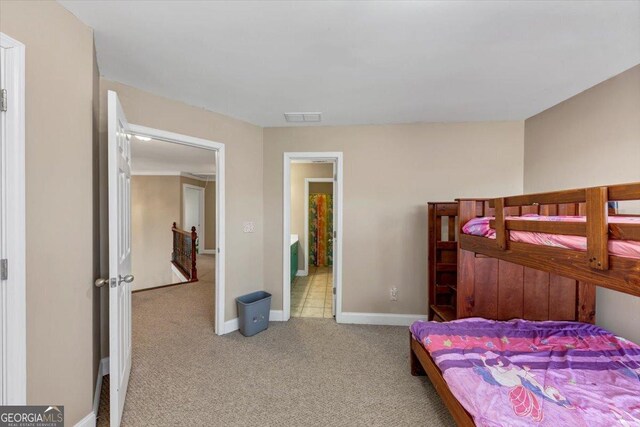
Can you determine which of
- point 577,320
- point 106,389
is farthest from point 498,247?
point 106,389

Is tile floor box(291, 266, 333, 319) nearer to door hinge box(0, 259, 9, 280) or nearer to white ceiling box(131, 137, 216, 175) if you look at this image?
white ceiling box(131, 137, 216, 175)

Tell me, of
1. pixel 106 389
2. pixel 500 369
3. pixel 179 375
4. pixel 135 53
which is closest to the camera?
pixel 500 369

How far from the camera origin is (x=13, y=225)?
1.13 metres

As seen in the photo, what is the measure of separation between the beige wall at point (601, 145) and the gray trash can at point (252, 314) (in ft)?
9.57

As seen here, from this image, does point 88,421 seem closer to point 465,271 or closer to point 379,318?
point 379,318

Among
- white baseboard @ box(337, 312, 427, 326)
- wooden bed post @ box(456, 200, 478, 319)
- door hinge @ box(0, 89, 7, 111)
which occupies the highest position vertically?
door hinge @ box(0, 89, 7, 111)

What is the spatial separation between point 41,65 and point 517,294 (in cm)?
332

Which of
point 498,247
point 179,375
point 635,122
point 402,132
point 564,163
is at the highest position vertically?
point 402,132

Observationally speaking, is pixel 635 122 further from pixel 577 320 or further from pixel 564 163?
pixel 577 320

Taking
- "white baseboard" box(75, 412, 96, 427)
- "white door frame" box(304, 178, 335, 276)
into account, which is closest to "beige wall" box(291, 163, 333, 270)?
"white door frame" box(304, 178, 335, 276)

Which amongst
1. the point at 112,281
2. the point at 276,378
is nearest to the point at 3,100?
the point at 112,281

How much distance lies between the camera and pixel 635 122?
1798 mm

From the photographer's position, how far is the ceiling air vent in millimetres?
2676

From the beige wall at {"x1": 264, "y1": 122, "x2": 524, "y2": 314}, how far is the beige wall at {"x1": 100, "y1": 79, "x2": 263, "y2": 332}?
134mm
